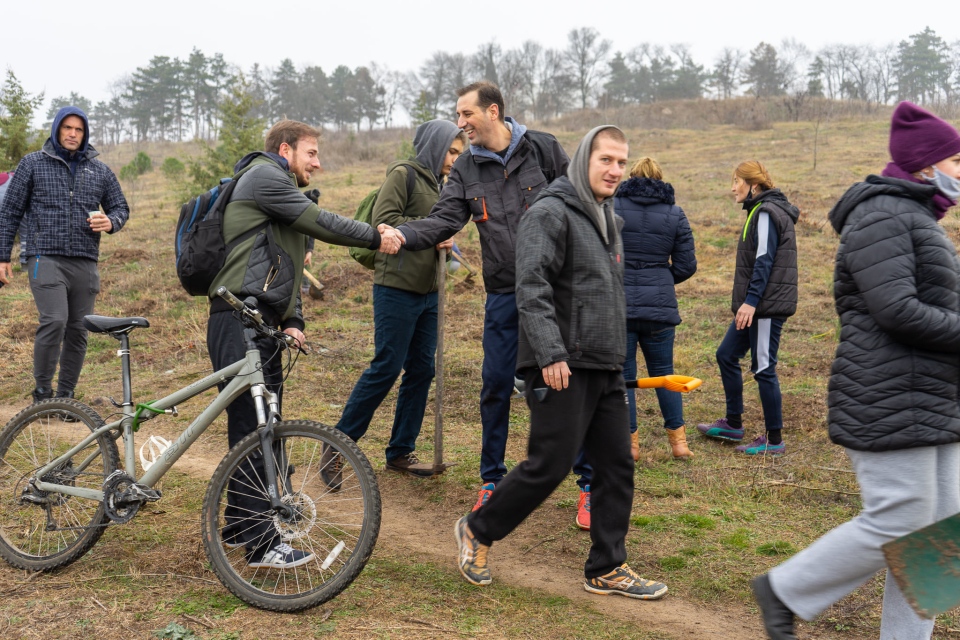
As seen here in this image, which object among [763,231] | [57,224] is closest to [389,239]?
[763,231]

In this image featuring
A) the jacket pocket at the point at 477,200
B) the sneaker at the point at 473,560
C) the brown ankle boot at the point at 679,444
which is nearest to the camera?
the sneaker at the point at 473,560

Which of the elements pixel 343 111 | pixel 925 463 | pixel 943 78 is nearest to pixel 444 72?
pixel 343 111

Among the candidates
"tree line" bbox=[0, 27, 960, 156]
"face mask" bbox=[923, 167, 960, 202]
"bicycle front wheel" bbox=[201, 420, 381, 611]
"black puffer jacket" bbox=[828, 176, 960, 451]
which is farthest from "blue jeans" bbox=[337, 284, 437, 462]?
"tree line" bbox=[0, 27, 960, 156]

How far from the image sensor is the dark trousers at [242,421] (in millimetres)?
3430

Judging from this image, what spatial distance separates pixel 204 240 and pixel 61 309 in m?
3.35

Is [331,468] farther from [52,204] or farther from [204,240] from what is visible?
[52,204]

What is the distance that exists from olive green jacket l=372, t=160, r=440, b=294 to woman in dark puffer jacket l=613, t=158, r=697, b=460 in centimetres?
144

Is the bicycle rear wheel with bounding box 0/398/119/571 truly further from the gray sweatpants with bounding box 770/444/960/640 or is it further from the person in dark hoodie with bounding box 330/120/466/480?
the gray sweatpants with bounding box 770/444/960/640

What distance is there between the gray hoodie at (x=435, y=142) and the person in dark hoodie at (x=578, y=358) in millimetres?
1696

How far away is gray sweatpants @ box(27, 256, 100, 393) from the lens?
6031 millimetres

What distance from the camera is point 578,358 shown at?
327 cm

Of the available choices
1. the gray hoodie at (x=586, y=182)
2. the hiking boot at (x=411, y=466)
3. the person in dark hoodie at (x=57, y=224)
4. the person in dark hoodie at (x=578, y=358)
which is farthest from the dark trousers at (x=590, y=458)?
the person in dark hoodie at (x=57, y=224)

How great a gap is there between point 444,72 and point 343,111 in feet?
27.2

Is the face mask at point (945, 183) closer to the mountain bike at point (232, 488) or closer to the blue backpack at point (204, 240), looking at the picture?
the mountain bike at point (232, 488)
